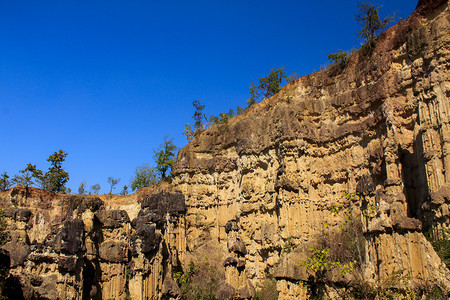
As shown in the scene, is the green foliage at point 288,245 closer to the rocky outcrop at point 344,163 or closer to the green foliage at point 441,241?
the rocky outcrop at point 344,163

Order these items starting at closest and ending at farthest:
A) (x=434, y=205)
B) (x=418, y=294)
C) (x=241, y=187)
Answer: (x=418, y=294) < (x=434, y=205) < (x=241, y=187)

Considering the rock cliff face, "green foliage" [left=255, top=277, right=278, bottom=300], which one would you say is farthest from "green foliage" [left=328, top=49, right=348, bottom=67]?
"green foliage" [left=255, top=277, right=278, bottom=300]

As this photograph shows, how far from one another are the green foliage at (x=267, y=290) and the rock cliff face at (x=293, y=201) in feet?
1.84

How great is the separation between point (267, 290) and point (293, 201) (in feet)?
16.1

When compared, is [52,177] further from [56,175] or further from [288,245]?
[288,245]

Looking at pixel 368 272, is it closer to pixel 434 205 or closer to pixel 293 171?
pixel 434 205

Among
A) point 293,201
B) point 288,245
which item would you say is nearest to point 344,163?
point 293,201

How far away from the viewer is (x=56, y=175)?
36.4 m

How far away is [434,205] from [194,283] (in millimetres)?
15663

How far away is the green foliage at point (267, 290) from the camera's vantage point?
22031 mm

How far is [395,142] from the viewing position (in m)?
19.2

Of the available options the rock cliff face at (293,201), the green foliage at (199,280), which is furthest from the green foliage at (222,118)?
the green foliage at (199,280)

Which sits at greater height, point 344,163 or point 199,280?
point 344,163

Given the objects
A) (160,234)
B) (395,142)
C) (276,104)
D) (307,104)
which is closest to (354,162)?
(395,142)
